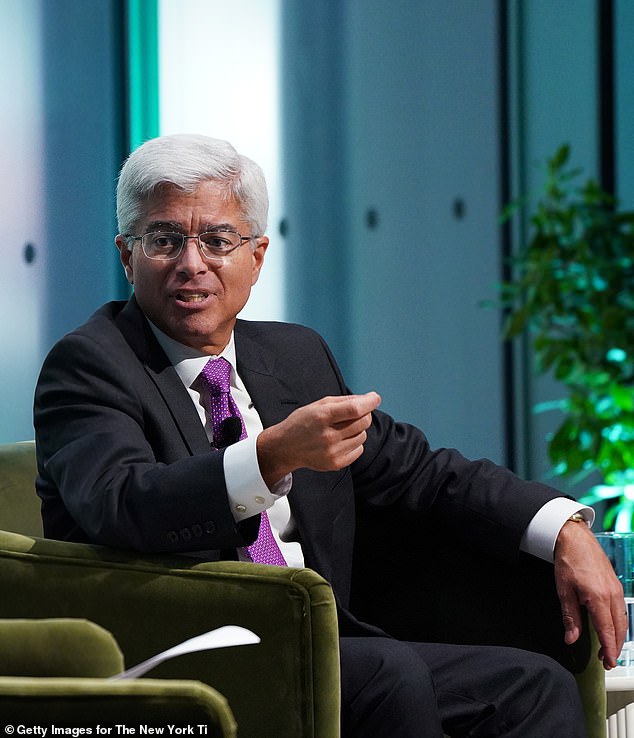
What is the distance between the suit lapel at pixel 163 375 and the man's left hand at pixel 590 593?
1.87 feet

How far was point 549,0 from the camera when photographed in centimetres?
423

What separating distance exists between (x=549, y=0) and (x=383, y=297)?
1.34 metres

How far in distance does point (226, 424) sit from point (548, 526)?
53 cm

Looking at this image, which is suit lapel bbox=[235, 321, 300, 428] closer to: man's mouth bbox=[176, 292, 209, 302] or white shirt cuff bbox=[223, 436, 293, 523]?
man's mouth bbox=[176, 292, 209, 302]

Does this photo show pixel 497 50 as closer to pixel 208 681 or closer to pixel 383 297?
pixel 383 297

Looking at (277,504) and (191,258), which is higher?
(191,258)

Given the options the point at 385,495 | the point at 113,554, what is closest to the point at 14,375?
the point at 385,495

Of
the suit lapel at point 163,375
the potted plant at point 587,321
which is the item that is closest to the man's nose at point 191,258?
the suit lapel at point 163,375

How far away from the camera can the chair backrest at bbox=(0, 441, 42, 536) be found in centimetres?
208

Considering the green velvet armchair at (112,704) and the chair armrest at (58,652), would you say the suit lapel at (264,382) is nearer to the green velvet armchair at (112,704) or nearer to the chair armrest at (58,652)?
the chair armrest at (58,652)

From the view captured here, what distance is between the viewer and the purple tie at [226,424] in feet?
5.51

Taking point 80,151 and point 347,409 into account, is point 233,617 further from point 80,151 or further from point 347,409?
point 80,151

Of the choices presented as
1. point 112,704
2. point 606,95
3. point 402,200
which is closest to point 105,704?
point 112,704

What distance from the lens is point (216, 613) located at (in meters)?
1.35
